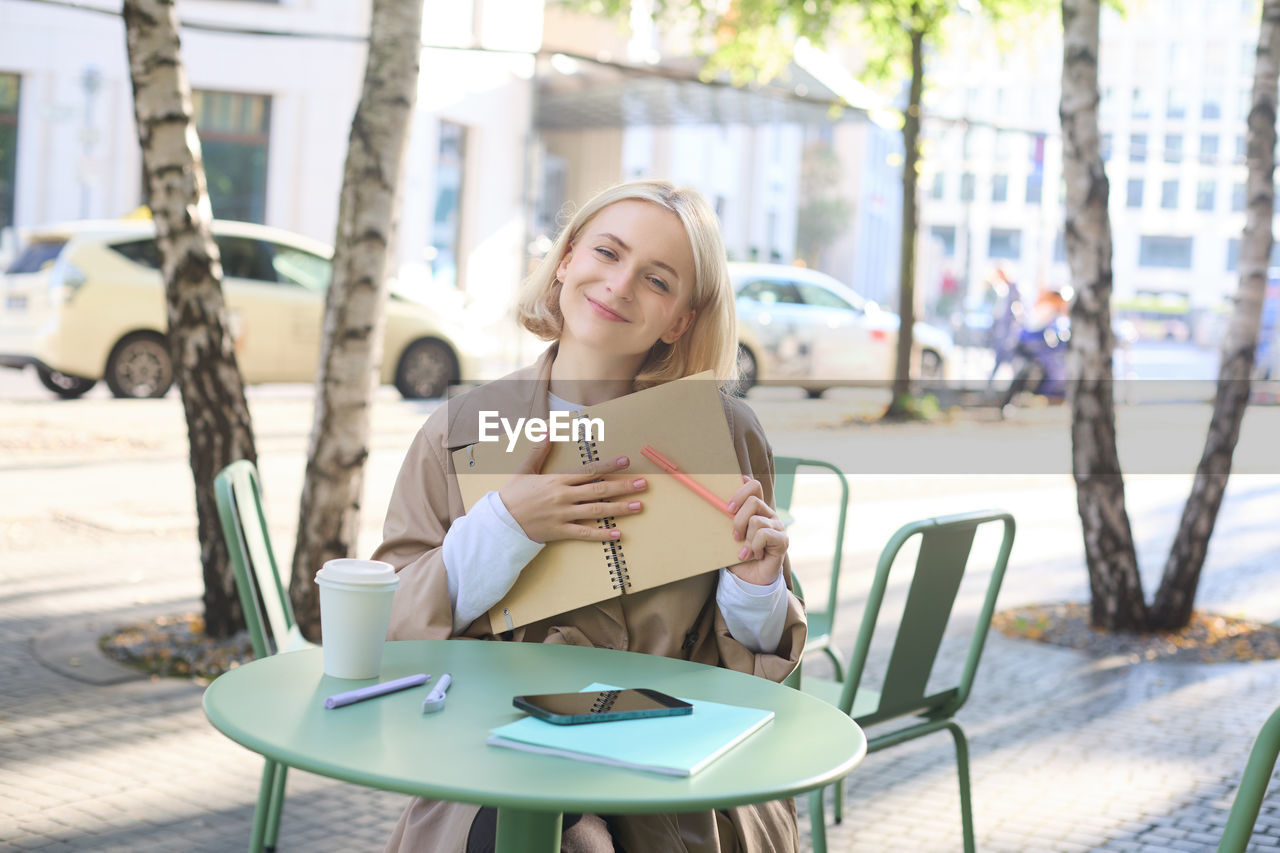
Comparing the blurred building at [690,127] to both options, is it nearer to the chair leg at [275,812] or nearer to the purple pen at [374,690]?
the chair leg at [275,812]

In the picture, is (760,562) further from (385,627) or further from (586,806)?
(586,806)

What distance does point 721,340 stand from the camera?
258 centimetres

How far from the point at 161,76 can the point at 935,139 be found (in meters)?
13.5

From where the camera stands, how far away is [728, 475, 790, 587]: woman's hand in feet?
7.06

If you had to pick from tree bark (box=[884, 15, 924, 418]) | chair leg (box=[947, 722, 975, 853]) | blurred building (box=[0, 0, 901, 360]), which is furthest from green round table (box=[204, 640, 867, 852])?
blurred building (box=[0, 0, 901, 360])

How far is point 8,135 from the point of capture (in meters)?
21.4

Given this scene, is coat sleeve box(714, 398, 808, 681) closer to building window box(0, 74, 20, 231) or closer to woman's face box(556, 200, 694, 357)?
woman's face box(556, 200, 694, 357)

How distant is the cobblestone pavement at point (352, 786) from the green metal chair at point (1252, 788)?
4.86 ft

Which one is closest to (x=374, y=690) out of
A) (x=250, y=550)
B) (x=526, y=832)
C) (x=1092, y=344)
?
(x=526, y=832)

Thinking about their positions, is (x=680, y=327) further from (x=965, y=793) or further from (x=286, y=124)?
(x=286, y=124)

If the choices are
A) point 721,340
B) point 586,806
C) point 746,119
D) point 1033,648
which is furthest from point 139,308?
point 746,119

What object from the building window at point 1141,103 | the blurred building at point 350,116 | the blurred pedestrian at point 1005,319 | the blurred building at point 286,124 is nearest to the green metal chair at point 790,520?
the blurred building at point 350,116

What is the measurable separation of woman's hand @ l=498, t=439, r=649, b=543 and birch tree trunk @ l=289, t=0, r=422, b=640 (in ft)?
10.1

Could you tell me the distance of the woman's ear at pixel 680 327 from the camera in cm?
256
